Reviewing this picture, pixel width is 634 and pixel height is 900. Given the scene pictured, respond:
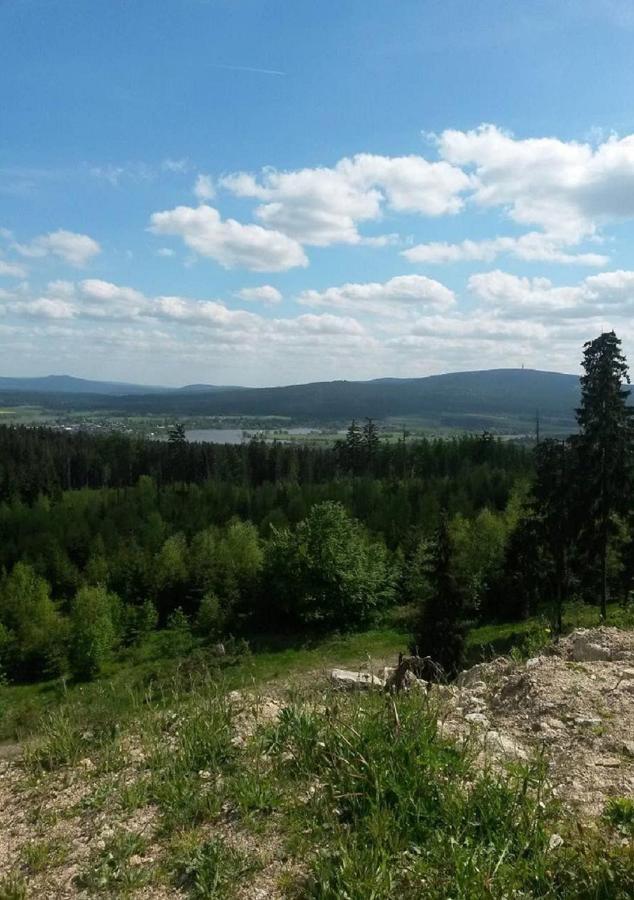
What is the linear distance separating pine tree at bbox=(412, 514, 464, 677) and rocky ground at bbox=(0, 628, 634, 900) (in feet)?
52.0

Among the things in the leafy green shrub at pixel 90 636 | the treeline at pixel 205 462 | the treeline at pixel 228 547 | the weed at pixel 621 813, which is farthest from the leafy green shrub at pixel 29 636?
the treeline at pixel 205 462

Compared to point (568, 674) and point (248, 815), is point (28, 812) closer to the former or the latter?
point (248, 815)

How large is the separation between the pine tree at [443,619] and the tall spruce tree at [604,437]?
5820 mm

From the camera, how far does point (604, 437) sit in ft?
80.3

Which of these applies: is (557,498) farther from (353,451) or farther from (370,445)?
(353,451)

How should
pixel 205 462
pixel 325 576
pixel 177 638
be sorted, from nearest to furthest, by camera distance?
1. pixel 325 576
2. pixel 177 638
3. pixel 205 462

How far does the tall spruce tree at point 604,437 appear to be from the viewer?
24.0 m

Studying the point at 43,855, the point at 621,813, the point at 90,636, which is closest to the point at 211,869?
the point at 43,855

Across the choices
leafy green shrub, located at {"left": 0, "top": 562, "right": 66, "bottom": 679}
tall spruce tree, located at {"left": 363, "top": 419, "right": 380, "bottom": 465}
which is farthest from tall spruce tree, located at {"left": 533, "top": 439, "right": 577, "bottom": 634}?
tall spruce tree, located at {"left": 363, "top": 419, "right": 380, "bottom": 465}

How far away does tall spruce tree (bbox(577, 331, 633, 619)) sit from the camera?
944 inches

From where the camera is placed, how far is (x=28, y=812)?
19.4ft

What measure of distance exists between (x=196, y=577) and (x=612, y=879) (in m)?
42.2

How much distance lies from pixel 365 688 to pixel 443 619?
17.2m

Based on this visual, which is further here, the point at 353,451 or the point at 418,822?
the point at 353,451
